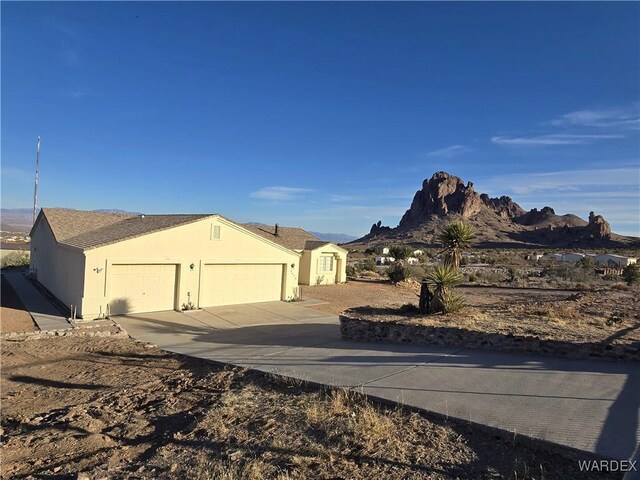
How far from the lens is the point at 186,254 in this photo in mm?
19750

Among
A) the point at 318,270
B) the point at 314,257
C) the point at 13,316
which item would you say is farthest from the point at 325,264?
the point at 13,316

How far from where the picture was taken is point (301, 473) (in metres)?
5.25

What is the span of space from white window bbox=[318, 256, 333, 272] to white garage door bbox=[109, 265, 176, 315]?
14.6 meters

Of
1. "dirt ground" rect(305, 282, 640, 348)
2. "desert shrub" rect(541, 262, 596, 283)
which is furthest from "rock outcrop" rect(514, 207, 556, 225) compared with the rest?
"dirt ground" rect(305, 282, 640, 348)

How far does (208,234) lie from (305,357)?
1107 cm

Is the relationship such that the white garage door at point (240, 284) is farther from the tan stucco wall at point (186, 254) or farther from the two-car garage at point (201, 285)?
the tan stucco wall at point (186, 254)

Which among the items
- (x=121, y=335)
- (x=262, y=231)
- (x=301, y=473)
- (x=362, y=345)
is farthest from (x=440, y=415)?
(x=262, y=231)

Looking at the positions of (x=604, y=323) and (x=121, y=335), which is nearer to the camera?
(x=604, y=323)

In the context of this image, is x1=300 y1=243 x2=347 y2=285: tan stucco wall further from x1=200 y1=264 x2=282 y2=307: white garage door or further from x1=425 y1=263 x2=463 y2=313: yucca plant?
x1=425 y1=263 x2=463 y2=313: yucca plant

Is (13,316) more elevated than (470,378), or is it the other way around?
(470,378)

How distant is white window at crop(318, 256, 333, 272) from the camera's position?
1293 inches

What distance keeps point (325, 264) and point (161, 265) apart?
15.8 m

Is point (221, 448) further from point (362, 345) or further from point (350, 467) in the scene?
point (362, 345)

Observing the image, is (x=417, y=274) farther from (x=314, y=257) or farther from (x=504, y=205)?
(x=504, y=205)
